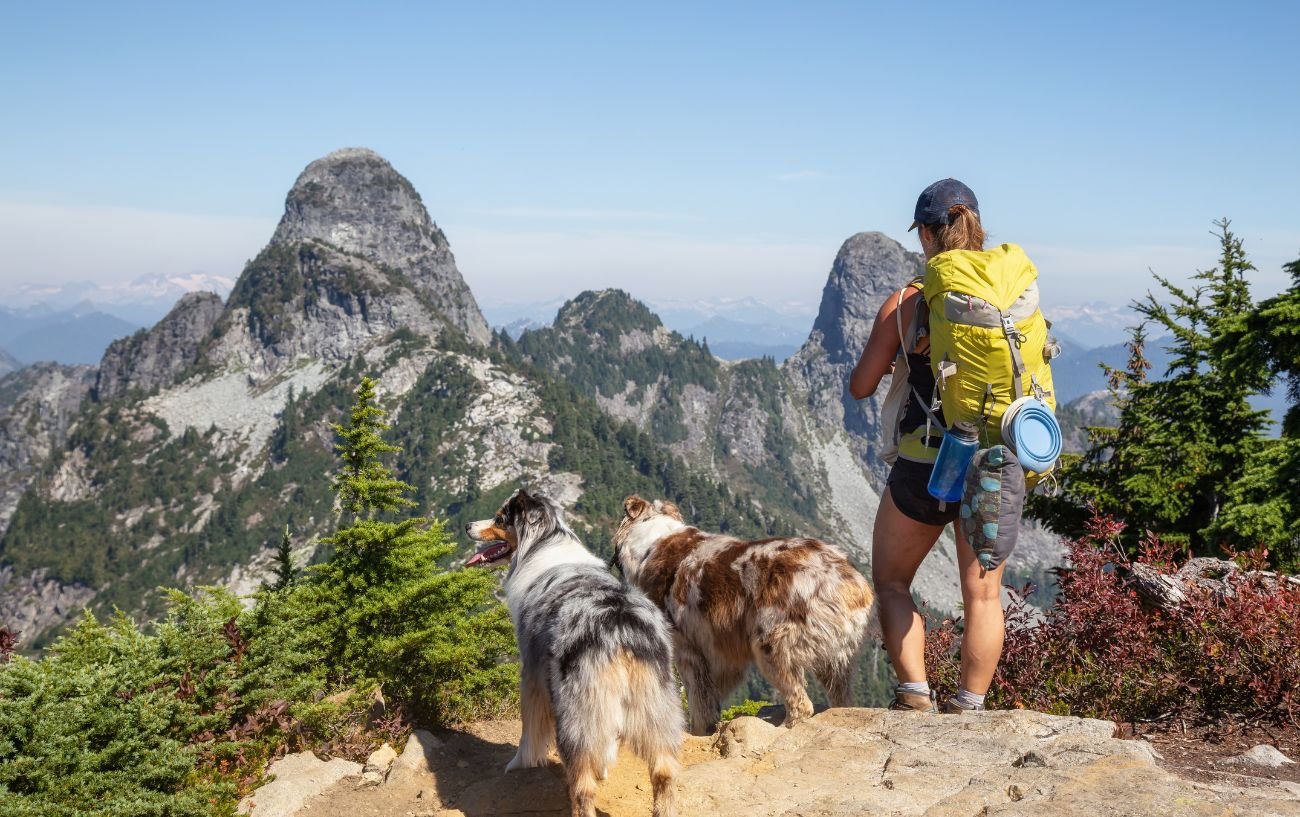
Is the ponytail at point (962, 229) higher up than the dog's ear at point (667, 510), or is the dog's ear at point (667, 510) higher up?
the ponytail at point (962, 229)

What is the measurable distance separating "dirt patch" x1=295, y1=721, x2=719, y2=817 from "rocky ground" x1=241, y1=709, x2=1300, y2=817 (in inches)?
0.6

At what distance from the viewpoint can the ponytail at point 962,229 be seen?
223 inches

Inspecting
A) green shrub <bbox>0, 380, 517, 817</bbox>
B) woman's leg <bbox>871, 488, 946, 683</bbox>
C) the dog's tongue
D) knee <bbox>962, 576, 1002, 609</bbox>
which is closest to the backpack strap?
woman's leg <bbox>871, 488, 946, 683</bbox>

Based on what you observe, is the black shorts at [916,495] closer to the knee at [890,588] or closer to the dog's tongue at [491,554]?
the knee at [890,588]

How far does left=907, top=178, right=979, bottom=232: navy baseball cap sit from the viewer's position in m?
5.70

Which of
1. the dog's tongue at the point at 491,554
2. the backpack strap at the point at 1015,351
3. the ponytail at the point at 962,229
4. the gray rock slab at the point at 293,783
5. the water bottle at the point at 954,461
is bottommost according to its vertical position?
the gray rock slab at the point at 293,783

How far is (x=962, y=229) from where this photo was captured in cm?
568

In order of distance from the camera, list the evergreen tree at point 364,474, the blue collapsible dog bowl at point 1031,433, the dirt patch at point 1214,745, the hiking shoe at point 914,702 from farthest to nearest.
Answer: the evergreen tree at point 364,474 → the hiking shoe at point 914,702 → the dirt patch at point 1214,745 → the blue collapsible dog bowl at point 1031,433

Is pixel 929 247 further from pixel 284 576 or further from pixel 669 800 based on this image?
pixel 284 576

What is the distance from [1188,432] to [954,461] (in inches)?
796

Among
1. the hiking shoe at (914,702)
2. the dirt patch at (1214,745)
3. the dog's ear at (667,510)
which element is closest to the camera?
the dirt patch at (1214,745)

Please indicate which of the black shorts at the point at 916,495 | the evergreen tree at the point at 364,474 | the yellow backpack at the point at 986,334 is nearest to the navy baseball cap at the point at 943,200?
the yellow backpack at the point at 986,334

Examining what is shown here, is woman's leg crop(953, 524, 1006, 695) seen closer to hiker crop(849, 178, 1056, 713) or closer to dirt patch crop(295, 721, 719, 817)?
hiker crop(849, 178, 1056, 713)

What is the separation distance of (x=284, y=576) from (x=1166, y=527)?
66.7 feet
